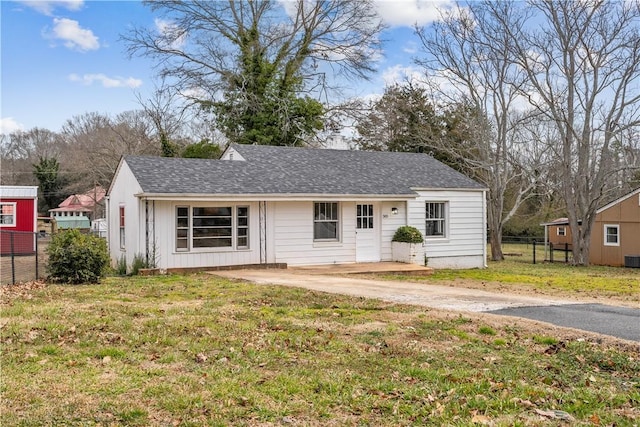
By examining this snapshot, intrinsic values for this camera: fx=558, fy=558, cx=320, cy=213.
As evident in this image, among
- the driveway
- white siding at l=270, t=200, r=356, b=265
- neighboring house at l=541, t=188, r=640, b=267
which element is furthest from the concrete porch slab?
neighboring house at l=541, t=188, r=640, b=267

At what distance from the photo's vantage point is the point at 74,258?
12.8 m

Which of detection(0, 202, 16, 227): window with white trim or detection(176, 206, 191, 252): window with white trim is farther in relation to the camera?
detection(0, 202, 16, 227): window with white trim

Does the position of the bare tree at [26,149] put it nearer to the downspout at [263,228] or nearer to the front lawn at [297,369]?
the downspout at [263,228]

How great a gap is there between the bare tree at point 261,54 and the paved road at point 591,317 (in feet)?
75.6

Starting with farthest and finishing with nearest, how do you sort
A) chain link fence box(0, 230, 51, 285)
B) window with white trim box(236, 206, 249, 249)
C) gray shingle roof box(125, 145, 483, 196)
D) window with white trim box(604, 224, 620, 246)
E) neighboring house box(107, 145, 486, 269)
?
window with white trim box(604, 224, 620, 246) < window with white trim box(236, 206, 249, 249) < gray shingle roof box(125, 145, 483, 196) < neighboring house box(107, 145, 486, 269) < chain link fence box(0, 230, 51, 285)

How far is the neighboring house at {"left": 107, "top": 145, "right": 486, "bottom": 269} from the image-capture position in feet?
54.0

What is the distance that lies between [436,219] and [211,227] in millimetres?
8603

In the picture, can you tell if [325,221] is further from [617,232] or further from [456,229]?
[617,232]

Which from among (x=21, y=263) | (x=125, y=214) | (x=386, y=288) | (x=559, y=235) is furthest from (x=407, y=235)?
(x=559, y=235)

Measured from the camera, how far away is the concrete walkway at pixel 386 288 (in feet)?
35.5

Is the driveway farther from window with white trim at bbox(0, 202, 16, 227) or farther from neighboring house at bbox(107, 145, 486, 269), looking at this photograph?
window with white trim at bbox(0, 202, 16, 227)

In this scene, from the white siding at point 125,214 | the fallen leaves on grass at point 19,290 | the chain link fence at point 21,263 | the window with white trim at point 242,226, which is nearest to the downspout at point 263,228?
the window with white trim at point 242,226

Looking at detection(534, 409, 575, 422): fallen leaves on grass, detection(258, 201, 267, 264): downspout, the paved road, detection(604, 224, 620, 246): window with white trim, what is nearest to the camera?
detection(534, 409, 575, 422): fallen leaves on grass

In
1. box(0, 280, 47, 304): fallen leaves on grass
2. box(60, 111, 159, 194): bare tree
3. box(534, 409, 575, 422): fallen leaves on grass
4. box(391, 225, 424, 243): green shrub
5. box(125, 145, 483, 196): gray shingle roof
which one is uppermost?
box(60, 111, 159, 194): bare tree
